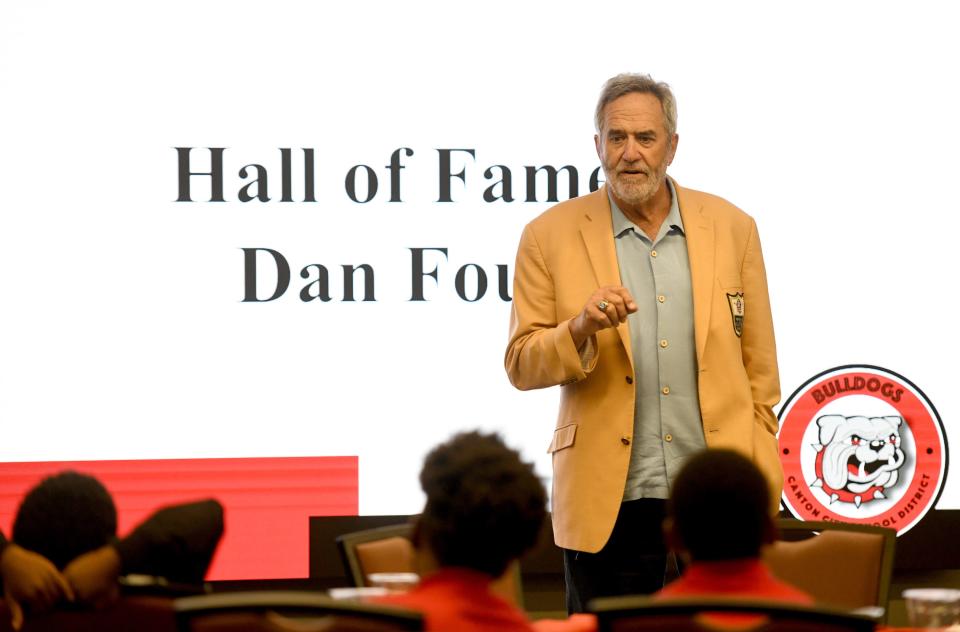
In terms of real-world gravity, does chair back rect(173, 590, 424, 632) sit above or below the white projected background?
below

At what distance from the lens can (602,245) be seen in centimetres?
297

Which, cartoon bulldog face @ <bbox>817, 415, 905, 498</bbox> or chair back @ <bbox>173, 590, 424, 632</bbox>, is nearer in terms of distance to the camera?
chair back @ <bbox>173, 590, 424, 632</bbox>

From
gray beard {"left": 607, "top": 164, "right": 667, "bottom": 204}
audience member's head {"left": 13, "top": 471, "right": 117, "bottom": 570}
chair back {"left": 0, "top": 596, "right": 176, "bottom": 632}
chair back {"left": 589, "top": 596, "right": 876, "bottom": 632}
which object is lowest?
chair back {"left": 0, "top": 596, "right": 176, "bottom": 632}

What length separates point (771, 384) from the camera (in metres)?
3.02

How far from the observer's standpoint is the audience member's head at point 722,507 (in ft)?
5.96

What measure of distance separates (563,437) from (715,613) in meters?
1.31

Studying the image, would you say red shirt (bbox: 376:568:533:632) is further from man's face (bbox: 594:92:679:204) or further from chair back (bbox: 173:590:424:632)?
man's face (bbox: 594:92:679:204)

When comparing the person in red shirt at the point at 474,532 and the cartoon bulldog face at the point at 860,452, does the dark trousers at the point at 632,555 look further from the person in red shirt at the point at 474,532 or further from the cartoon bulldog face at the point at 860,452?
the cartoon bulldog face at the point at 860,452

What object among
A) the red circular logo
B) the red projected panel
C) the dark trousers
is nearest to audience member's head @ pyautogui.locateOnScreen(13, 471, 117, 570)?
the dark trousers

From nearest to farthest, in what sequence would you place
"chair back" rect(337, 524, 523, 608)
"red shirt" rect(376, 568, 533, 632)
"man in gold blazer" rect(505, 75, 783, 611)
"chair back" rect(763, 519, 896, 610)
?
"red shirt" rect(376, 568, 533, 632) < "chair back" rect(337, 524, 523, 608) < "chair back" rect(763, 519, 896, 610) < "man in gold blazer" rect(505, 75, 783, 611)

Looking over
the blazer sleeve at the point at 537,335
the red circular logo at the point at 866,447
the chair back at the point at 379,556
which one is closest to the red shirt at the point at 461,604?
the chair back at the point at 379,556

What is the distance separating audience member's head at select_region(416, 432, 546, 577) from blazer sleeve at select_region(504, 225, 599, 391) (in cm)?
98

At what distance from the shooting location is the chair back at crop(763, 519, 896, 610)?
2730 millimetres

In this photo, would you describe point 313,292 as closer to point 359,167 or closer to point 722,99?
point 359,167
